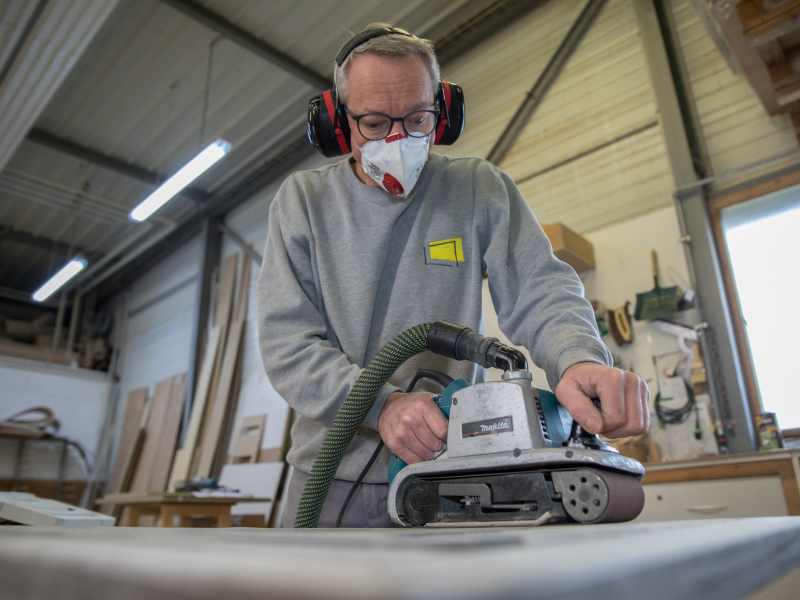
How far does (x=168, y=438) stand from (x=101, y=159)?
3.23m

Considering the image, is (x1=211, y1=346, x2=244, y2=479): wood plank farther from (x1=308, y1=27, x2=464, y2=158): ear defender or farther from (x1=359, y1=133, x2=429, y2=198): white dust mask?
(x1=359, y1=133, x2=429, y2=198): white dust mask

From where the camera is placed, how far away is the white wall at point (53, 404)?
696cm

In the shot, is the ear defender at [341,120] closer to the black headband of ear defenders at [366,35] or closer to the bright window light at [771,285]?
the black headband of ear defenders at [366,35]

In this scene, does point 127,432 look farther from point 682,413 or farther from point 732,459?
point 732,459

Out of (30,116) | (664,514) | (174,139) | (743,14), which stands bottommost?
(664,514)

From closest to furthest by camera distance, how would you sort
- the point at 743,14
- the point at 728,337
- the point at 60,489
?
1. the point at 743,14
2. the point at 728,337
3. the point at 60,489

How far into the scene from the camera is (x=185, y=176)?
4.70 metres

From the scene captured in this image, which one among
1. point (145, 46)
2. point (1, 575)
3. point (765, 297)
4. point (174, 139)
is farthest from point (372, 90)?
point (174, 139)

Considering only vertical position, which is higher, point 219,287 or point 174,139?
point 174,139

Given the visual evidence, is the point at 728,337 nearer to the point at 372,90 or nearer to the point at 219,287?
the point at 372,90

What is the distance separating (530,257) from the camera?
3.85 feet

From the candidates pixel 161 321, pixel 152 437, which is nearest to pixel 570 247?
pixel 152 437

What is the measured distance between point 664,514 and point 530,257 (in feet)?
5.22

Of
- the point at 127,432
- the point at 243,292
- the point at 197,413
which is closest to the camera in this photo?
the point at 197,413
